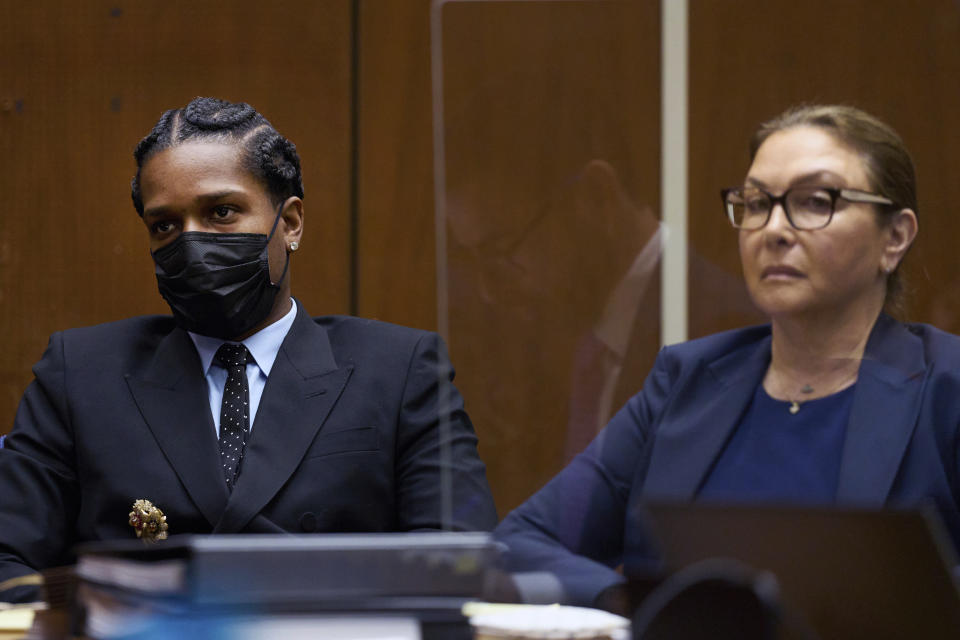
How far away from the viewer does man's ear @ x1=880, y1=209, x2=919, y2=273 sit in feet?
4.97

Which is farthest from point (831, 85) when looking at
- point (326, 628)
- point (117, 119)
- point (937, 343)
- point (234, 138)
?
point (117, 119)

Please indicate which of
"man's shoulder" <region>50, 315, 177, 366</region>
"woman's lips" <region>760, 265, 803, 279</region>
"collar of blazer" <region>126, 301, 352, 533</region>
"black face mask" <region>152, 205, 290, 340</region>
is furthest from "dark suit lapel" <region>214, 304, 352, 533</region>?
"woman's lips" <region>760, 265, 803, 279</region>

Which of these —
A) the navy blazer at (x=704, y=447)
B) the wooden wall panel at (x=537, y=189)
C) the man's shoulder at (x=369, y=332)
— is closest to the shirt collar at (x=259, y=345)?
the man's shoulder at (x=369, y=332)

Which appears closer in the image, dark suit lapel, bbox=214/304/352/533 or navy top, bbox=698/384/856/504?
navy top, bbox=698/384/856/504

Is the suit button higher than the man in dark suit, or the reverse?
the man in dark suit

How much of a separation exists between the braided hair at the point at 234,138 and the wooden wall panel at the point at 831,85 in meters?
0.77

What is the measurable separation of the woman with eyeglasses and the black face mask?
2.09ft

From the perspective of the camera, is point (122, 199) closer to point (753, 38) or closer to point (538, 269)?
point (538, 269)

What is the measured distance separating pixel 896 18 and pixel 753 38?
23cm

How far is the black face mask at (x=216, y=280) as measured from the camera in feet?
6.01

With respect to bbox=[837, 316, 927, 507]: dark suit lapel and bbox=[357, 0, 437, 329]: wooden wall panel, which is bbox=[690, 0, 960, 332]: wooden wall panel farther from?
bbox=[357, 0, 437, 329]: wooden wall panel

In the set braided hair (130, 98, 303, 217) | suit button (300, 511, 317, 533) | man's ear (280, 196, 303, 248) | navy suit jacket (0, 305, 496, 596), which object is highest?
braided hair (130, 98, 303, 217)

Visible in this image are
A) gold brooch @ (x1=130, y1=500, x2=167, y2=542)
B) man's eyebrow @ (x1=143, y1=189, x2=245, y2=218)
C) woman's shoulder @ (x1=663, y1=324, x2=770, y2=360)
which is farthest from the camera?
man's eyebrow @ (x1=143, y1=189, x2=245, y2=218)

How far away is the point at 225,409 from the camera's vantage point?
6.11ft
